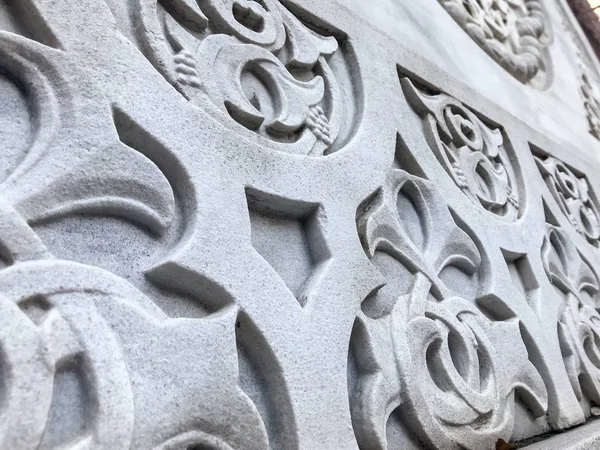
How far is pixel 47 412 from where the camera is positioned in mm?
348

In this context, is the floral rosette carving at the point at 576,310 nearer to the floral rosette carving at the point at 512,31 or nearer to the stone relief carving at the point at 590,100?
the floral rosette carving at the point at 512,31

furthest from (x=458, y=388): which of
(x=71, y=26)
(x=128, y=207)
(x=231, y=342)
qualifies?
(x=71, y=26)

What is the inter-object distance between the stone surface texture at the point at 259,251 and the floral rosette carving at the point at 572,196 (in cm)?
29

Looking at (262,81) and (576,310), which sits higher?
(262,81)

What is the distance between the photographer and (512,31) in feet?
5.78

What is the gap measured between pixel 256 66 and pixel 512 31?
1.38 meters

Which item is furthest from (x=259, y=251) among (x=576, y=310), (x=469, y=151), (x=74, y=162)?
(x=576, y=310)

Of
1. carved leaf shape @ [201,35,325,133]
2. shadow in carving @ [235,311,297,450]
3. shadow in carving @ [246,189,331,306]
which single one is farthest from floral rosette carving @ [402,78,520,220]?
shadow in carving @ [235,311,297,450]

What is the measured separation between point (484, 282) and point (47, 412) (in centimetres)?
72

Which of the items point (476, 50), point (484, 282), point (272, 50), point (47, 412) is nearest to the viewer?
point (47, 412)

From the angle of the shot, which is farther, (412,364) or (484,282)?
(484,282)

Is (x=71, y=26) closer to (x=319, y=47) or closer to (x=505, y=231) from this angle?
(x=319, y=47)

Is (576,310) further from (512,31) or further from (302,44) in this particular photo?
(512,31)

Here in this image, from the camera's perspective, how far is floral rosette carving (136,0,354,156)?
0.59 metres
